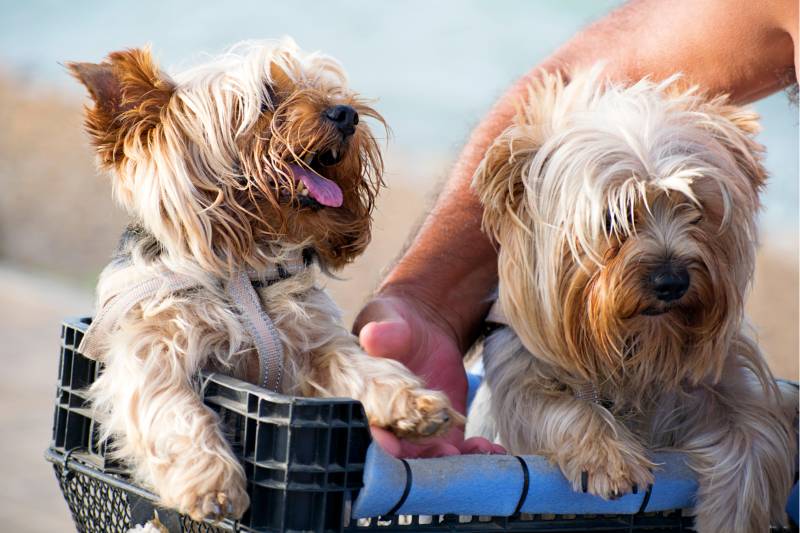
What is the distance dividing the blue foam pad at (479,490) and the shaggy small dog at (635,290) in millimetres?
69

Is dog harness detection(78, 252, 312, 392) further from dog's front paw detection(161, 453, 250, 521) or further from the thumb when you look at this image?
dog's front paw detection(161, 453, 250, 521)

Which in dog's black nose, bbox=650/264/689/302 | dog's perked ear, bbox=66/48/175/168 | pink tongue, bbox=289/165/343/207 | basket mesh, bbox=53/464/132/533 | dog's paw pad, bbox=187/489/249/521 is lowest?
basket mesh, bbox=53/464/132/533

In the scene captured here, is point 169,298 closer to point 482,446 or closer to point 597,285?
point 482,446

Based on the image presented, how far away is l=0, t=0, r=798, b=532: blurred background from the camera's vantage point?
17.2ft

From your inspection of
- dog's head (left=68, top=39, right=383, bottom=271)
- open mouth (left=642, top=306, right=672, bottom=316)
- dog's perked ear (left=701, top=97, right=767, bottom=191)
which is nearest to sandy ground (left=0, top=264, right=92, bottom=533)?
dog's head (left=68, top=39, right=383, bottom=271)

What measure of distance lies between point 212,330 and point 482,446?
64 centimetres

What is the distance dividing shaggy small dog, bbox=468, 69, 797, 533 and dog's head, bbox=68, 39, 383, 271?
0.38 meters

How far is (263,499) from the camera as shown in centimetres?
183

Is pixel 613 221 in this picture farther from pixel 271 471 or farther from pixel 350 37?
pixel 350 37

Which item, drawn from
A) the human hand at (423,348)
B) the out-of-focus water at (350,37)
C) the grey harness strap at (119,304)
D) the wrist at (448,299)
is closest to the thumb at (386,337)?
the human hand at (423,348)

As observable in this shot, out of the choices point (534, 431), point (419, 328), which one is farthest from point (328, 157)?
point (534, 431)

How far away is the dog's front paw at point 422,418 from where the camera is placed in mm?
2105

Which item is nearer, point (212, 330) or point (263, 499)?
point (263, 499)

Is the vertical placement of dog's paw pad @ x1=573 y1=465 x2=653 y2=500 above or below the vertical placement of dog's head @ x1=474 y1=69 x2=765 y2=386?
below
